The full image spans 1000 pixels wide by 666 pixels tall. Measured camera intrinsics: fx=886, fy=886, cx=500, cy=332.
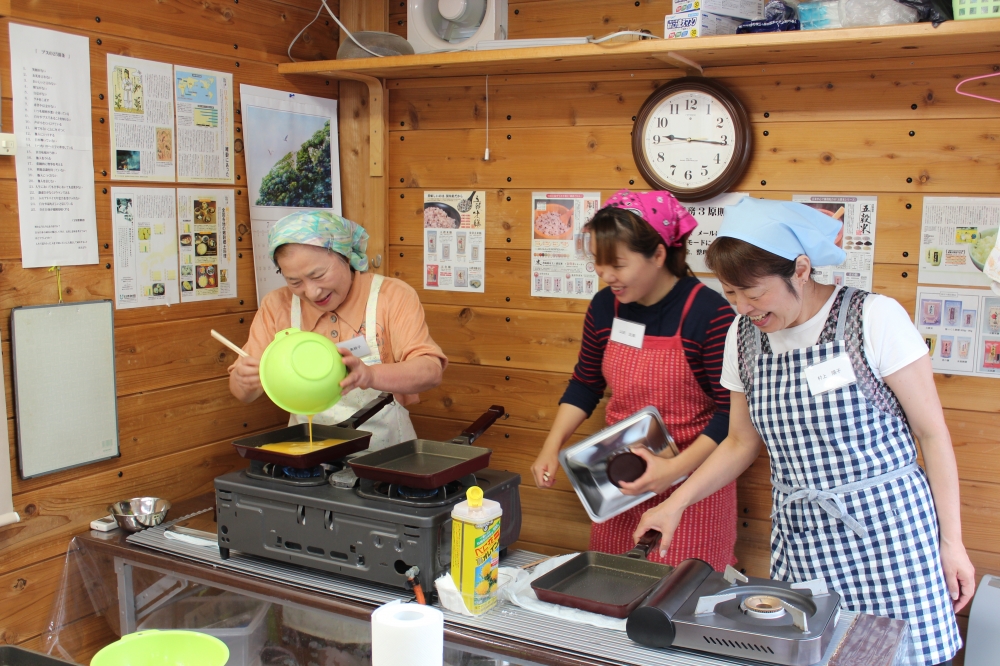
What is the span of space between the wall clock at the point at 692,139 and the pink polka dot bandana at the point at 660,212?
0.34 metres

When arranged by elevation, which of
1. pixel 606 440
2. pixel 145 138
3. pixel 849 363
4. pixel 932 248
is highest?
pixel 145 138

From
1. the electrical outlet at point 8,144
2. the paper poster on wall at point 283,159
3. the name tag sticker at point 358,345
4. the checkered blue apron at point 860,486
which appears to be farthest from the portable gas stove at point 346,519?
the paper poster on wall at point 283,159

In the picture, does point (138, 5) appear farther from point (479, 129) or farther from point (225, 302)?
point (479, 129)

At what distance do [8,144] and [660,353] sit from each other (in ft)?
5.11

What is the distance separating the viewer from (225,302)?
261cm

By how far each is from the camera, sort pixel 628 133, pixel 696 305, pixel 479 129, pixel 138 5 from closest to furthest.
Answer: pixel 696 305, pixel 138 5, pixel 628 133, pixel 479 129

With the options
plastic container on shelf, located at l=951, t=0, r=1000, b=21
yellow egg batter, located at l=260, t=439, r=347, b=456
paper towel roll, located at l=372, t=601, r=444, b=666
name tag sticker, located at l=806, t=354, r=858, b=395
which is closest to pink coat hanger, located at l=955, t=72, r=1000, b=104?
plastic container on shelf, located at l=951, t=0, r=1000, b=21

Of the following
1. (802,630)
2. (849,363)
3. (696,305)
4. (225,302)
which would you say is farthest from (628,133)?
(802,630)

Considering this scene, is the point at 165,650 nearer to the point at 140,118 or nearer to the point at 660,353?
the point at 660,353

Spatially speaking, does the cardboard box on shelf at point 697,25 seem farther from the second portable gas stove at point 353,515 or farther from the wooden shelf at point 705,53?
the second portable gas stove at point 353,515

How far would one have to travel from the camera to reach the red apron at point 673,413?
2.11 m

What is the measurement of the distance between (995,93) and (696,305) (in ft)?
2.87

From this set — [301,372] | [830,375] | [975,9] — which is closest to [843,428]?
[830,375]

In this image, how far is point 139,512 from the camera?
87.7 inches
